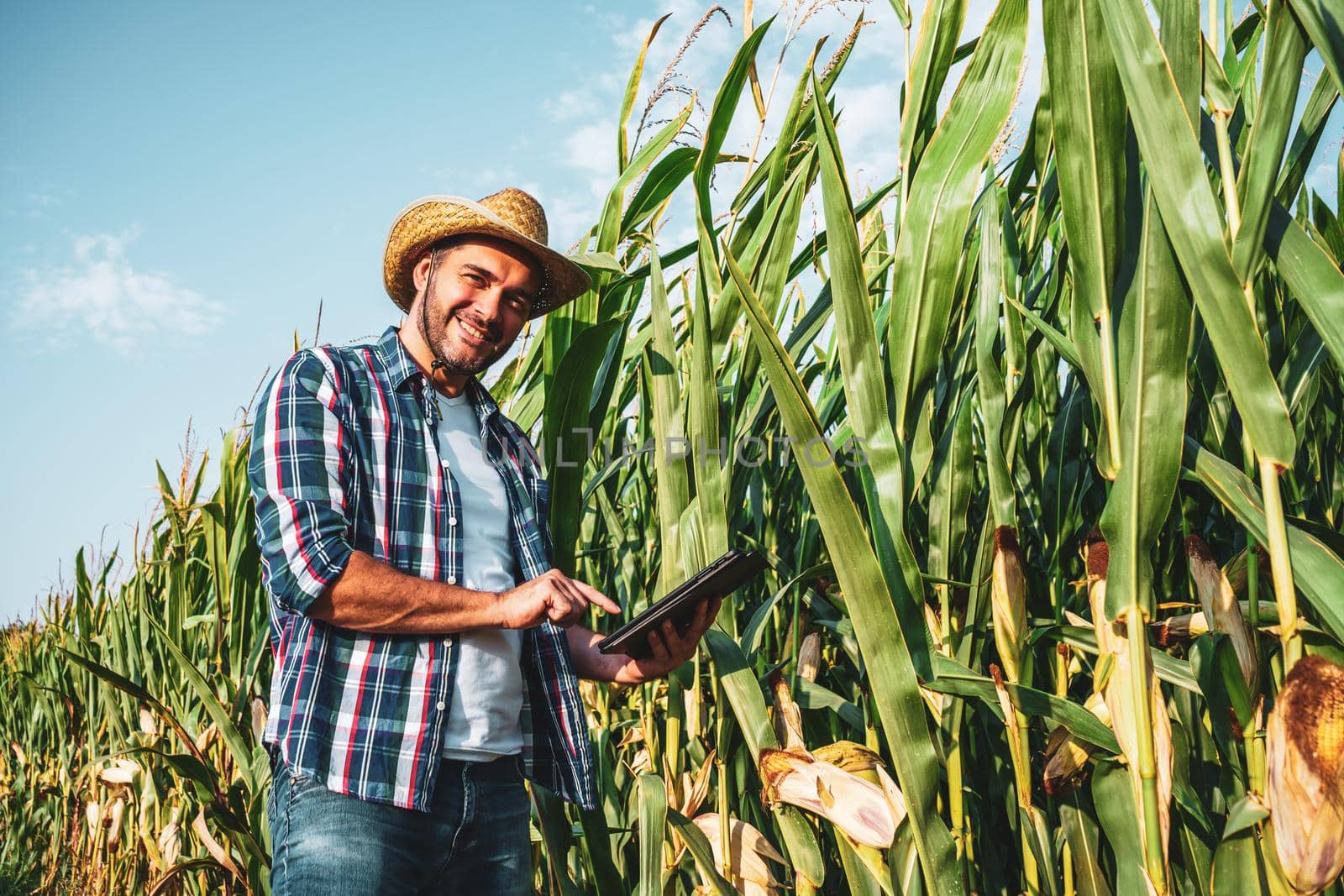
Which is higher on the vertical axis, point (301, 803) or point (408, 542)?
point (408, 542)

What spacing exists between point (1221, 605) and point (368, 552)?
0.99 m

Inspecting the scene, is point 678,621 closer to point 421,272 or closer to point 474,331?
point 474,331

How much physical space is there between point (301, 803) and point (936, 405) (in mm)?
930

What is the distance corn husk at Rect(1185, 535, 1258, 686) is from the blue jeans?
91cm

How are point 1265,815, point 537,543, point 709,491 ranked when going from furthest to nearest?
point 537,543 → point 709,491 → point 1265,815

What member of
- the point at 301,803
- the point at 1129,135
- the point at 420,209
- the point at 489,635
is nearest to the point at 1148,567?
the point at 1129,135

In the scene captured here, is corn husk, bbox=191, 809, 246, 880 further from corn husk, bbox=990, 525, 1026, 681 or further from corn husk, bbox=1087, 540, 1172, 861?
corn husk, bbox=1087, 540, 1172, 861

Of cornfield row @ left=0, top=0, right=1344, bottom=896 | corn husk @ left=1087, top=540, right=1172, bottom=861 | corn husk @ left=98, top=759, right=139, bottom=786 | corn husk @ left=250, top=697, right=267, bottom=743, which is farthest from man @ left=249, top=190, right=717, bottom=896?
corn husk @ left=98, top=759, right=139, bottom=786

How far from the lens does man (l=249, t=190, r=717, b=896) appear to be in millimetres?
1111

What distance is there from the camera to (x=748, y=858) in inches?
43.9

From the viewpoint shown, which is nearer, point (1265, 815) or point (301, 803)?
point (1265, 815)

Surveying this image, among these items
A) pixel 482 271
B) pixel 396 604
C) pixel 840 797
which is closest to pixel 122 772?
pixel 396 604

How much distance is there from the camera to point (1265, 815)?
0.62 metres

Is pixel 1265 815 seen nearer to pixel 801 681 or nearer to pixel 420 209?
pixel 801 681
